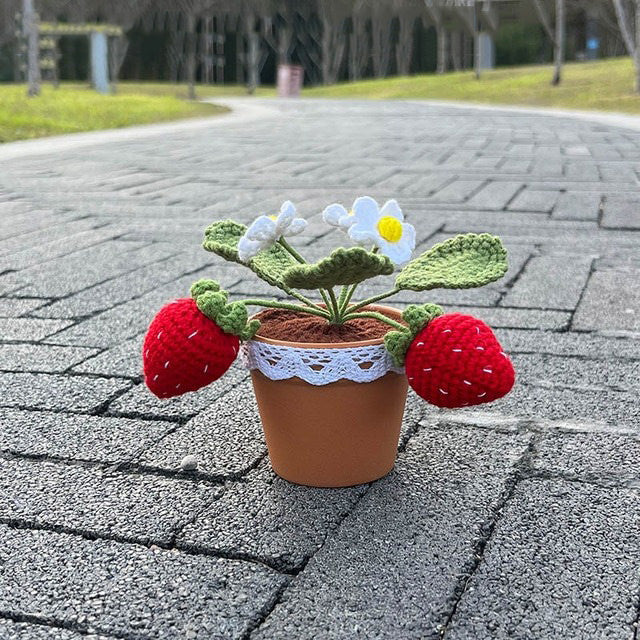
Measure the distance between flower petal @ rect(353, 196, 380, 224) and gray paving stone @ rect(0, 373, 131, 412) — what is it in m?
0.77

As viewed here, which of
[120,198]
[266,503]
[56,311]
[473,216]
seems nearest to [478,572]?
[266,503]

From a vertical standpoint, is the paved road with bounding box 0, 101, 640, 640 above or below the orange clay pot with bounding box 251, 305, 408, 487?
below

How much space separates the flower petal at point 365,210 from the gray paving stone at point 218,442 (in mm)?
487

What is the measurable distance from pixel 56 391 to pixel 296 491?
2.35 feet

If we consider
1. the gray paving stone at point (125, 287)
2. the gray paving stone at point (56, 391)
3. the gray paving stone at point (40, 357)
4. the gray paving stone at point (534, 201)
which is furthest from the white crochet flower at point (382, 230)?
the gray paving stone at point (534, 201)

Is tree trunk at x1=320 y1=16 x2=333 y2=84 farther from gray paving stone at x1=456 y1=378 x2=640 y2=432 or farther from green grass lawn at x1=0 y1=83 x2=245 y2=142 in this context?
gray paving stone at x1=456 y1=378 x2=640 y2=432

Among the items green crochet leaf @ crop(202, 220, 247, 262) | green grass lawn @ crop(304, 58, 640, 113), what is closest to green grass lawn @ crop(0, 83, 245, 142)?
green grass lawn @ crop(304, 58, 640, 113)

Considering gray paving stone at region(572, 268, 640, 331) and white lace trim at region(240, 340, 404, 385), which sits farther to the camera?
gray paving stone at region(572, 268, 640, 331)

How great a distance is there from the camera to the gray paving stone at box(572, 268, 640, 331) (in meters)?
2.43

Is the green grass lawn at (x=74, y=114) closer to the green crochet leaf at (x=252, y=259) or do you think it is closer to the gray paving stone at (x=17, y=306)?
the gray paving stone at (x=17, y=306)

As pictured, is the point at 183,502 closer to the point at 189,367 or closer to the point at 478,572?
the point at 189,367

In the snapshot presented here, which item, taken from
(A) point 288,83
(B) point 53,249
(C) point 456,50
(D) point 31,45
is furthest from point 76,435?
(C) point 456,50

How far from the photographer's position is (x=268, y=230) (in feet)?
4.63

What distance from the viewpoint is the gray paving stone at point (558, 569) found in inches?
44.4
